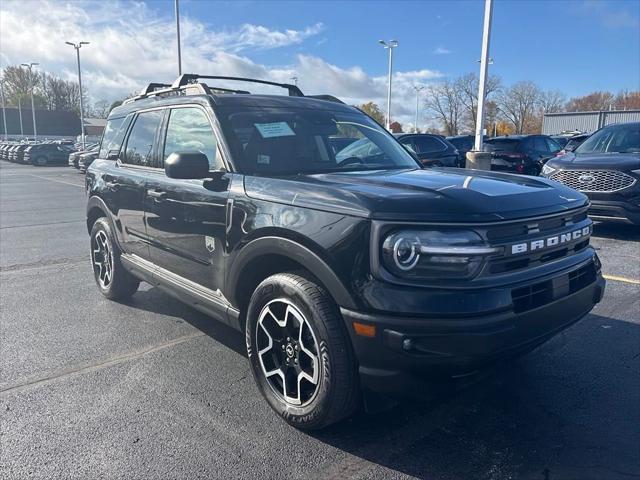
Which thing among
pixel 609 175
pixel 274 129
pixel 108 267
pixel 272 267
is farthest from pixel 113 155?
pixel 609 175

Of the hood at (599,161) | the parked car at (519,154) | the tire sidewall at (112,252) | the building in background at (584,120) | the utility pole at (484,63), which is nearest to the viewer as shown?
the tire sidewall at (112,252)

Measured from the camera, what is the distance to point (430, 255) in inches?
94.3

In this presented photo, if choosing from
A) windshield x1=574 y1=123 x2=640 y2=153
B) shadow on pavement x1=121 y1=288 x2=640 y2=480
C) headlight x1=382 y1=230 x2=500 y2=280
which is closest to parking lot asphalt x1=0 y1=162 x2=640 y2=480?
shadow on pavement x1=121 y1=288 x2=640 y2=480

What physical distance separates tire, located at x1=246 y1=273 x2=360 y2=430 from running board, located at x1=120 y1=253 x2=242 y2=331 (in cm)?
31

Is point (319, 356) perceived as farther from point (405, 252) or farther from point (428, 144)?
point (428, 144)

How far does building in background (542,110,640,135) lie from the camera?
145 feet

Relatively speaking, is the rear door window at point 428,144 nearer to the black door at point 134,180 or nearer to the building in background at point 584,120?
the black door at point 134,180

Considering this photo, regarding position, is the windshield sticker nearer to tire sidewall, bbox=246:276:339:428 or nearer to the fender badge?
the fender badge

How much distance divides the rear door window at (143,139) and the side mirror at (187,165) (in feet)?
3.96

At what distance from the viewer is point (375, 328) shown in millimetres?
2402

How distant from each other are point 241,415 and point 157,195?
185 cm

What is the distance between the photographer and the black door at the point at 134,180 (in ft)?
14.3

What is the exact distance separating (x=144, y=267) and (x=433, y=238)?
114 inches

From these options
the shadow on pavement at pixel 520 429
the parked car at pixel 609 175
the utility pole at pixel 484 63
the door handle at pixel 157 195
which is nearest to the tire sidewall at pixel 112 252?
the door handle at pixel 157 195
